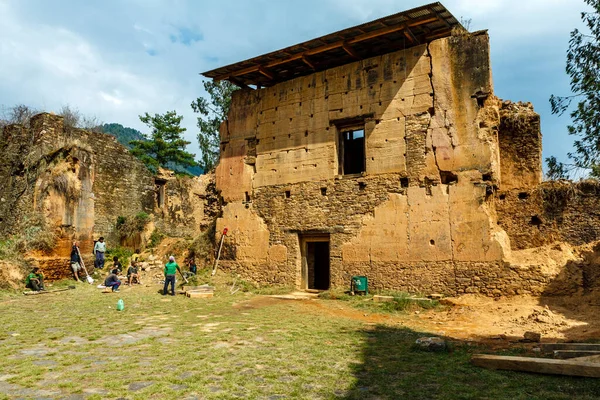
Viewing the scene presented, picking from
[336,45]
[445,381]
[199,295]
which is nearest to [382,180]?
[336,45]

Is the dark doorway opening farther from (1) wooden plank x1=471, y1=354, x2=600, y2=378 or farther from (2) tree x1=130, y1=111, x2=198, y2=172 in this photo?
(2) tree x1=130, y1=111, x2=198, y2=172

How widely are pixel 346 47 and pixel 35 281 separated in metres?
11.1

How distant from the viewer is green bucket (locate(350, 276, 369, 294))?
40.4 ft

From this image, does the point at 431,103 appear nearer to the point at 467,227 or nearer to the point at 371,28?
the point at 371,28

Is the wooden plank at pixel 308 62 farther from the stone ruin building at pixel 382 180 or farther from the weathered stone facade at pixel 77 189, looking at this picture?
the weathered stone facade at pixel 77 189

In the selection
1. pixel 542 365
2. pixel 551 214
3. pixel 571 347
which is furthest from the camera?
pixel 551 214

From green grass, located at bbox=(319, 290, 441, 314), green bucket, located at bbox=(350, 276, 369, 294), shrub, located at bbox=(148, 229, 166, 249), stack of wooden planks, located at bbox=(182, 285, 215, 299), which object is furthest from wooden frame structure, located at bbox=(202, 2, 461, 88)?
shrub, located at bbox=(148, 229, 166, 249)

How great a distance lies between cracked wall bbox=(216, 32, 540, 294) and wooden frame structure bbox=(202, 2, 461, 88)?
453mm

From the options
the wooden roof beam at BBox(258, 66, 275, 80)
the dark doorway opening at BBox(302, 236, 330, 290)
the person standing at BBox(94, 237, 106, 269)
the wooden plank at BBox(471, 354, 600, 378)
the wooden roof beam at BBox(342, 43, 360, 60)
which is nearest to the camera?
the wooden plank at BBox(471, 354, 600, 378)

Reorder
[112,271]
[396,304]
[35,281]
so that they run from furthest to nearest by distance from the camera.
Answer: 1. [112,271]
2. [35,281]
3. [396,304]

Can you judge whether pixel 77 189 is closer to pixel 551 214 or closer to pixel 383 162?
pixel 383 162

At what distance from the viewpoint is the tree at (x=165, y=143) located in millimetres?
33406

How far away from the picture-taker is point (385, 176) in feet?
42.3

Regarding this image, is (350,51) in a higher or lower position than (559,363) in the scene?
higher
